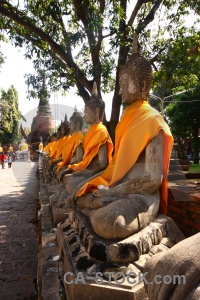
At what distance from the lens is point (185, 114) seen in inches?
810

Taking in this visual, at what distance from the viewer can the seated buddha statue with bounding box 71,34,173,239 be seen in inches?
83.4

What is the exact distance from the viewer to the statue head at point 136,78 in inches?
110

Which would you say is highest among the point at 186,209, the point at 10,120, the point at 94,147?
the point at 10,120

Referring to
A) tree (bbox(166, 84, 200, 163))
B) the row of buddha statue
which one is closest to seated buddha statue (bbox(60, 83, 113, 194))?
the row of buddha statue

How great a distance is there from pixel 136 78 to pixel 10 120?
115 feet

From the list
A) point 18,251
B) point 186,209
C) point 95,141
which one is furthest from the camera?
point 18,251

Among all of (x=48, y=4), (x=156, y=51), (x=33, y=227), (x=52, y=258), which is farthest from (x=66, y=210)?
(x=156, y=51)

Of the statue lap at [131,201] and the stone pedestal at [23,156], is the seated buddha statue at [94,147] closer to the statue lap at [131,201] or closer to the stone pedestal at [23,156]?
the statue lap at [131,201]

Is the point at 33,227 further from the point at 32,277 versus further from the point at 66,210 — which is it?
the point at 66,210

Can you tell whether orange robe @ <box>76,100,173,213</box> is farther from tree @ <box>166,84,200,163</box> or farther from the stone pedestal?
the stone pedestal

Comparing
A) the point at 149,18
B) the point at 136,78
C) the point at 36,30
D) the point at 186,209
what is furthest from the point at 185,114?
the point at 136,78

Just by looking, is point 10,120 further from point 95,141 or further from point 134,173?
point 134,173

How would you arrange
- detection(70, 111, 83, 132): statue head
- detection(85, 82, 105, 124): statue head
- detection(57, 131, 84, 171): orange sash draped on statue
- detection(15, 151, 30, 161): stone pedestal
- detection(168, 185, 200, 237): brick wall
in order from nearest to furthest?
detection(168, 185, 200, 237): brick wall
detection(85, 82, 105, 124): statue head
detection(57, 131, 84, 171): orange sash draped on statue
detection(70, 111, 83, 132): statue head
detection(15, 151, 30, 161): stone pedestal

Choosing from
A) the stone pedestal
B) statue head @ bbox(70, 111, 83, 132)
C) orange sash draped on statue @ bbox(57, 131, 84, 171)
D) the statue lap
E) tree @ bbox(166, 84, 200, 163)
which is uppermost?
tree @ bbox(166, 84, 200, 163)
